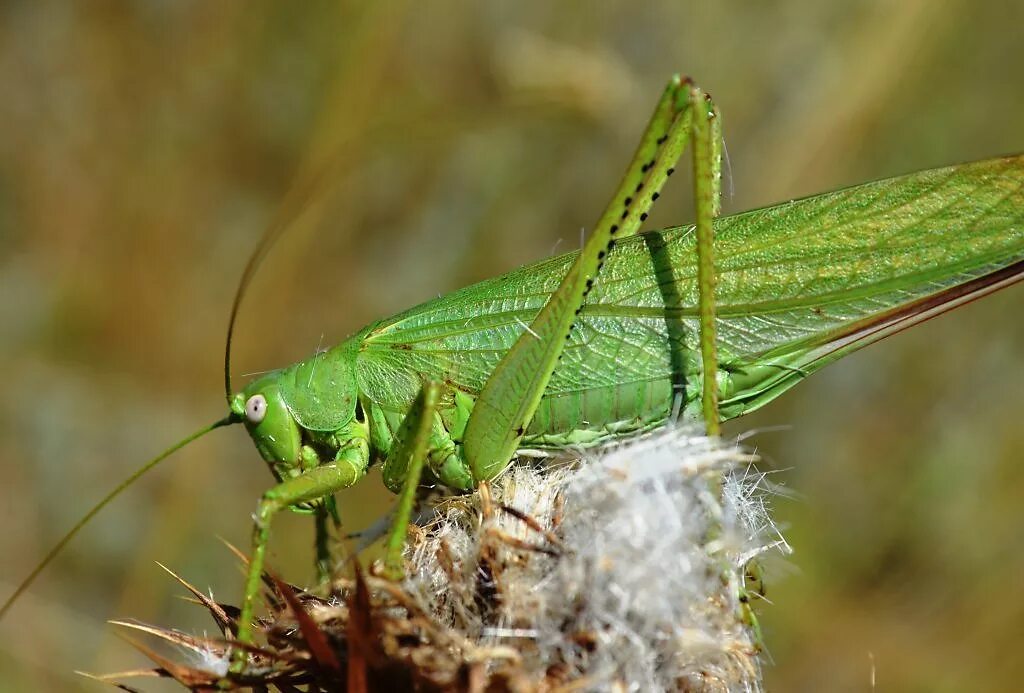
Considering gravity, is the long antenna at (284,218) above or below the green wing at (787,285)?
above

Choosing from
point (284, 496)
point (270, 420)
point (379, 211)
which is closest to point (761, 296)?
point (284, 496)

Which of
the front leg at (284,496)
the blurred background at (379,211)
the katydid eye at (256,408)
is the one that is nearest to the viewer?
the front leg at (284,496)

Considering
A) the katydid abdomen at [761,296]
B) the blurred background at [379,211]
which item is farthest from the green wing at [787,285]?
the blurred background at [379,211]

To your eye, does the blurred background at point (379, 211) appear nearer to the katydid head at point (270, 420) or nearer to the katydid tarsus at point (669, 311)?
the katydid head at point (270, 420)

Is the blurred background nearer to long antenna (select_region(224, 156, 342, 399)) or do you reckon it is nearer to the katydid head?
long antenna (select_region(224, 156, 342, 399))

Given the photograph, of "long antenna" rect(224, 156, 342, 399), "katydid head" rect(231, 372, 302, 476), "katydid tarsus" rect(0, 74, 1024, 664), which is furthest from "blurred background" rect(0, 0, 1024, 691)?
"katydid tarsus" rect(0, 74, 1024, 664)

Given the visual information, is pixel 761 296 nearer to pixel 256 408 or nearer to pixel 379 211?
pixel 256 408
